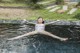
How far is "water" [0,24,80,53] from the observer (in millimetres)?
12702

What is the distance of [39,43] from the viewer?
14.0 meters

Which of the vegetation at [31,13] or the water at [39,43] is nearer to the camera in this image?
the water at [39,43]

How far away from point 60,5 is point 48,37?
14.2 m

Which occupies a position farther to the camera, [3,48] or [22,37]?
[22,37]

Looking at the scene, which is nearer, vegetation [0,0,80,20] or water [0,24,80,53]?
water [0,24,80,53]

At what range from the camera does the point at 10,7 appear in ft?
86.7

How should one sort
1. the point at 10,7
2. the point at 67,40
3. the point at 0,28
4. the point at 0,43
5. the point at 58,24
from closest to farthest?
the point at 0,43 < the point at 67,40 < the point at 0,28 < the point at 58,24 < the point at 10,7

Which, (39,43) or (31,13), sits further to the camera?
(31,13)

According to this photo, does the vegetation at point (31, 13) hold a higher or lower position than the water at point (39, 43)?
higher

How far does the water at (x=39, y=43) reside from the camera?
12.7 metres

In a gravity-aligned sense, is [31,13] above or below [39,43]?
above

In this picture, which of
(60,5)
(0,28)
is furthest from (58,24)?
(60,5)

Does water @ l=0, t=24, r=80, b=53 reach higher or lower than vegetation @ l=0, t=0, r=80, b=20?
lower

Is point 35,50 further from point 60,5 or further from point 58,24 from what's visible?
point 60,5
